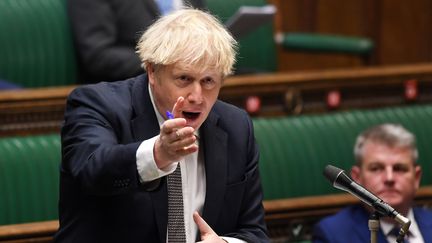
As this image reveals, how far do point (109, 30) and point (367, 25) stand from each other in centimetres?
137

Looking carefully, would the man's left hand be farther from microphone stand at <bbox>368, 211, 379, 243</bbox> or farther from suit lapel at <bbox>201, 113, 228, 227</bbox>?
microphone stand at <bbox>368, 211, 379, 243</bbox>

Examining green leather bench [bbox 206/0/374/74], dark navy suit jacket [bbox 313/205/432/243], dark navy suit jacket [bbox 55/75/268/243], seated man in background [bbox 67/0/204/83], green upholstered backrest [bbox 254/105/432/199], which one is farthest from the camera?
green leather bench [bbox 206/0/374/74]

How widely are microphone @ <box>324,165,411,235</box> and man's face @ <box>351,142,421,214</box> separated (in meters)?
0.54

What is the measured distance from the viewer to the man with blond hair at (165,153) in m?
1.18

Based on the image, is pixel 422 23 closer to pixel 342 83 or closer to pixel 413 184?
pixel 342 83

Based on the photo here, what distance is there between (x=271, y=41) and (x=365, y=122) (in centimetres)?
60

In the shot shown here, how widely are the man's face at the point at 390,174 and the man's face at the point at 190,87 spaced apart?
64 cm

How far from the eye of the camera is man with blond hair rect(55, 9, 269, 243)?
118 centimetres

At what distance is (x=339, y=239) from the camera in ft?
5.68

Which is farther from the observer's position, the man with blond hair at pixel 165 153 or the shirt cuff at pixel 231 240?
the shirt cuff at pixel 231 240

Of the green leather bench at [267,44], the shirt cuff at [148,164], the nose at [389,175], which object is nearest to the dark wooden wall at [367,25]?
the green leather bench at [267,44]

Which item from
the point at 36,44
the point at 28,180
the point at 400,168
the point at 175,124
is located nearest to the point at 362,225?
the point at 400,168

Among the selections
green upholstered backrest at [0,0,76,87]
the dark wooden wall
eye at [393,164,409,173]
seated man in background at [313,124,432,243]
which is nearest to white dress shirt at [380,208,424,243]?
seated man in background at [313,124,432,243]

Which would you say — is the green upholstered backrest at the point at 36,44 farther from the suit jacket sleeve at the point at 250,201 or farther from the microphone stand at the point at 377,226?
the microphone stand at the point at 377,226
